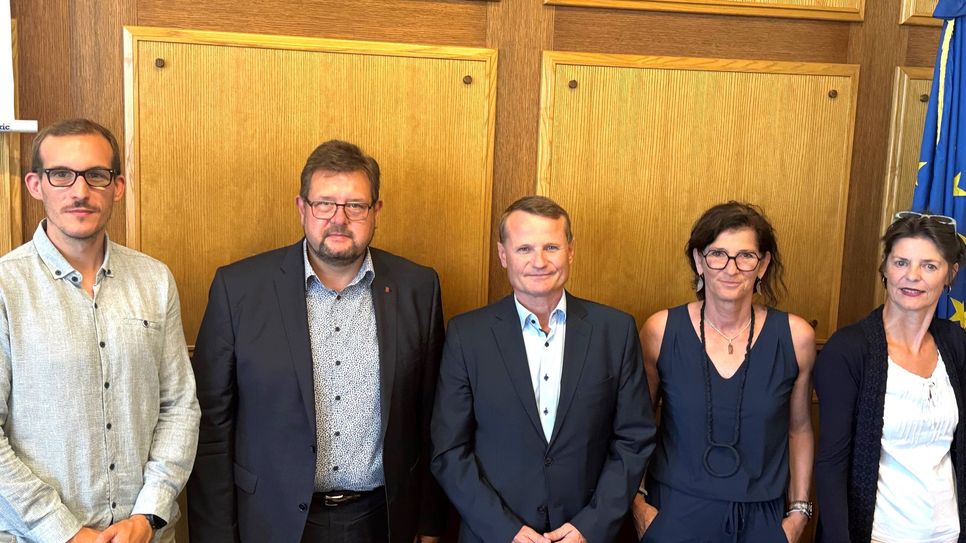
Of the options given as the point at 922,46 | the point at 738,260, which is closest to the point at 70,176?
the point at 738,260

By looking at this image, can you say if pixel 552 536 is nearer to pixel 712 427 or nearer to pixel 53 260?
pixel 712 427

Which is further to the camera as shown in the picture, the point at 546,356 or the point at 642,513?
the point at 642,513

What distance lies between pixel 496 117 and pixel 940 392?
5.03 feet

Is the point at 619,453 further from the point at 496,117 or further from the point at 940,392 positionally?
the point at 496,117

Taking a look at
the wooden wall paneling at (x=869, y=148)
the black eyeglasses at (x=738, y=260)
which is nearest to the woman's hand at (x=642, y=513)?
the black eyeglasses at (x=738, y=260)

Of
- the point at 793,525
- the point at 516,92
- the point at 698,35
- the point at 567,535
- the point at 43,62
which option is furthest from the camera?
the point at 698,35

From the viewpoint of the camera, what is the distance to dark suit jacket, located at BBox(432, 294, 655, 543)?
84.5 inches

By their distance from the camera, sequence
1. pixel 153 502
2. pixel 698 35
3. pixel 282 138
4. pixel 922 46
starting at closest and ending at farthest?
1. pixel 153 502
2. pixel 282 138
3. pixel 698 35
4. pixel 922 46

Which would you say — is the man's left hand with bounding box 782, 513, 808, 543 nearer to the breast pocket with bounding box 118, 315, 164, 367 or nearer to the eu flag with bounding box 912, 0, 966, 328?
the eu flag with bounding box 912, 0, 966, 328

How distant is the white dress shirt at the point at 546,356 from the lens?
220 centimetres

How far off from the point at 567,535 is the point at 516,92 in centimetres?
140

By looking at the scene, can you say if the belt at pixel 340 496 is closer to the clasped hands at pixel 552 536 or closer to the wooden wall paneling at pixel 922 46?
the clasped hands at pixel 552 536

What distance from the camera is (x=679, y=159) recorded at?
2848 mm

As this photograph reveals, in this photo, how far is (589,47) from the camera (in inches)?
109
